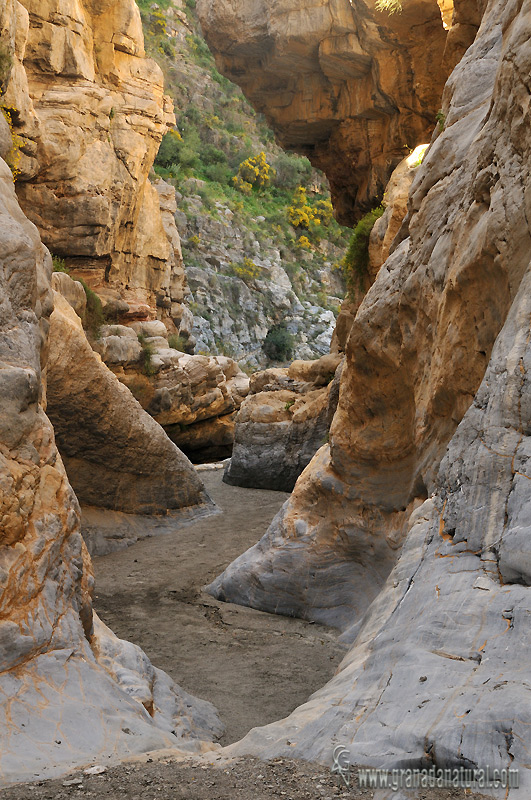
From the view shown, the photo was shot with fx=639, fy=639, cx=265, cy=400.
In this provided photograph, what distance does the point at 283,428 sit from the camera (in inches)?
624

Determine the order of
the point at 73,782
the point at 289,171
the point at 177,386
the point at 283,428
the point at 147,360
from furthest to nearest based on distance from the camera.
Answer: the point at 289,171, the point at 177,386, the point at 147,360, the point at 283,428, the point at 73,782

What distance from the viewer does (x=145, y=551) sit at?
401 inches

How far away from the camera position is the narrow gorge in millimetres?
2812

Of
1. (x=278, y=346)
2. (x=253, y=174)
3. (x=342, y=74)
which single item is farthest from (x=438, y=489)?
(x=253, y=174)

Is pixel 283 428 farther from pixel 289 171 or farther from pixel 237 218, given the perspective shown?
pixel 289 171

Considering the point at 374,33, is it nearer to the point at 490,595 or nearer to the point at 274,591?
the point at 274,591

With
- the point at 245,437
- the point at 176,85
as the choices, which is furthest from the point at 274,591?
the point at 176,85

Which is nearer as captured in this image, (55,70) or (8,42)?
(8,42)

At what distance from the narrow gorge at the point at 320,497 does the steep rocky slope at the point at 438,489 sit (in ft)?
0.06

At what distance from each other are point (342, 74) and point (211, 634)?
15.4 metres

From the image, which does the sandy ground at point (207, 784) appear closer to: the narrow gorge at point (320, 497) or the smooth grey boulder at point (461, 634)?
the narrow gorge at point (320, 497)

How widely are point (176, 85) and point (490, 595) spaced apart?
52043mm

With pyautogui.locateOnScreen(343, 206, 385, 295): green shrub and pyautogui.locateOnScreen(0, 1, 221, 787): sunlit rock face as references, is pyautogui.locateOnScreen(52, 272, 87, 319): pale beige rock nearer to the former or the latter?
pyautogui.locateOnScreen(343, 206, 385, 295): green shrub

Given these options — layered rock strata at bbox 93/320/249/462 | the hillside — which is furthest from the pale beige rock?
the hillside
